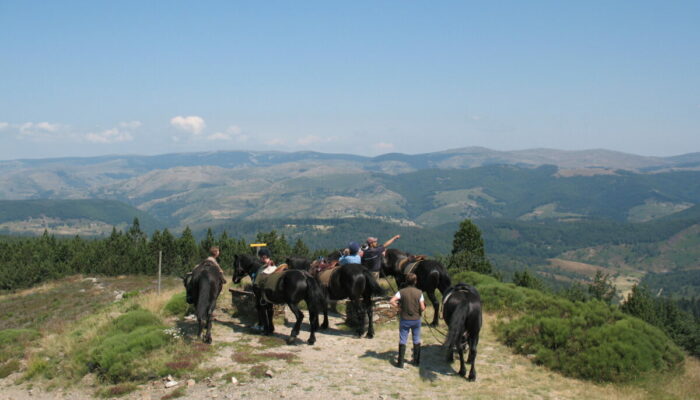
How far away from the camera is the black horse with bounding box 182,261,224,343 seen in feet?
43.9

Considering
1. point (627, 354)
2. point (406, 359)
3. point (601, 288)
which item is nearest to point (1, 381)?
point (406, 359)

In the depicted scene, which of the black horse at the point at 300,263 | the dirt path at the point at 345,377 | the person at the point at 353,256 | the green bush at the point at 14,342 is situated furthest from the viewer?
the black horse at the point at 300,263

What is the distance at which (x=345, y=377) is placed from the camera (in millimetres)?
10992

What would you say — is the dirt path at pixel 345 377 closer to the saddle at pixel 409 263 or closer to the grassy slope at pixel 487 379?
the grassy slope at pixel 487 379

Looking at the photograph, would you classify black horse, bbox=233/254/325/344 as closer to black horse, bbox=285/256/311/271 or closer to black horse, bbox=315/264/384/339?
black horse, bbox=315/264/384/339

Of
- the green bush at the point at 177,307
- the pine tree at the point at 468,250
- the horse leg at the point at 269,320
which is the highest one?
the horse leg at the point at 269,320

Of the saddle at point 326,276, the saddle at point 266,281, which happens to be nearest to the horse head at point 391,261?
the saddle at point 326,276

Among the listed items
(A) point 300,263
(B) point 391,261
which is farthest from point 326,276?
(B) point 391,261

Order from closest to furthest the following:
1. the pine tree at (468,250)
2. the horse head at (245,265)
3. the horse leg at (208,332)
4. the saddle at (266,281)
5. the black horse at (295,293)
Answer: the horse leg at (208,332) < the black horse at (295,293) < the saddle at (266,281) < the horse head at (245,265) < the pine tree at (468,250)

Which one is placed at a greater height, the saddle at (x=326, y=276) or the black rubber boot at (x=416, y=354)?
the saddle at (x=326, y=276)

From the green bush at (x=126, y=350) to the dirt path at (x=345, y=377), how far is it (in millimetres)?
643

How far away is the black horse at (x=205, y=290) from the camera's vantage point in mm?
13375

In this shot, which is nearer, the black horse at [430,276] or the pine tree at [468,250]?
the black horse at [430,276]

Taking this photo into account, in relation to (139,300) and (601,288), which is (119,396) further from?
(601,288)
